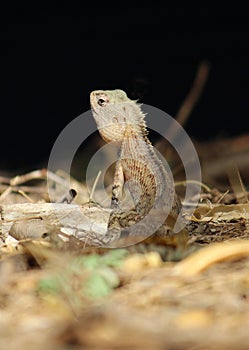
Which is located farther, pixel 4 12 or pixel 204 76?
pixel 4 12

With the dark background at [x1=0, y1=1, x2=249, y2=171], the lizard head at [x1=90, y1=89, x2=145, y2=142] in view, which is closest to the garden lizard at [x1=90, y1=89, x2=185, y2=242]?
the lizard head at [x1=90, y1=89, x2=145, y2=142]

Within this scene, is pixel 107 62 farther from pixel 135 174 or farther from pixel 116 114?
pixel 135 174

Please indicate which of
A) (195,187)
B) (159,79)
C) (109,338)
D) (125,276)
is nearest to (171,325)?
(109,338)

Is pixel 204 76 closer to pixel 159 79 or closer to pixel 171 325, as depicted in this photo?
pixel 159 79

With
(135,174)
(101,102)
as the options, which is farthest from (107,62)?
(135,174)

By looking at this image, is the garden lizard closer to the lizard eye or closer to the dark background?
the lizard eye
